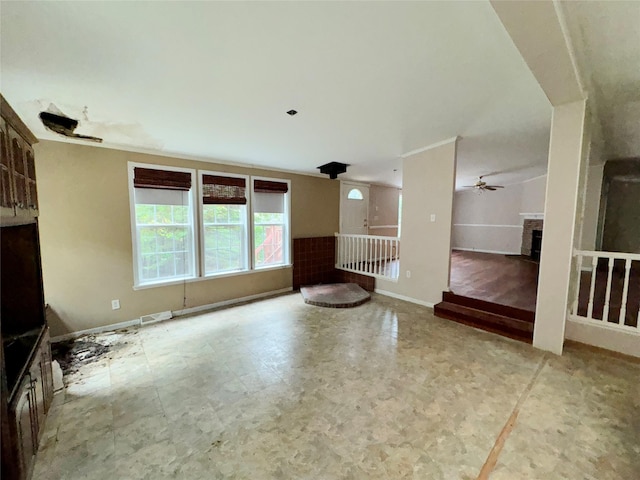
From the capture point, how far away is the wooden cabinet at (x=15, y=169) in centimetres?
136

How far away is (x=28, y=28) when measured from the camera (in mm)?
1443

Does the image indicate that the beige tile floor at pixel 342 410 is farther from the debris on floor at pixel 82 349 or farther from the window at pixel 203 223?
the window at pixel 203 223

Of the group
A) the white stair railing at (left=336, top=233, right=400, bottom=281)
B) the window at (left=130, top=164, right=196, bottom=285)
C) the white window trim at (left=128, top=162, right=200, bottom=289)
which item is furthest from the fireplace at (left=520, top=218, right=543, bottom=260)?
the window at (left=130, top=164, right=196, bottom=285)

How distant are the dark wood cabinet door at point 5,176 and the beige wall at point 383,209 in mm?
6408

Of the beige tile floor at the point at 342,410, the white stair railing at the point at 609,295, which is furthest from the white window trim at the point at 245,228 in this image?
the white stair railing at the point at 609,295

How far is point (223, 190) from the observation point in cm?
421

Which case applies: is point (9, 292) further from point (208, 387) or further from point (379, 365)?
point (379, 365)

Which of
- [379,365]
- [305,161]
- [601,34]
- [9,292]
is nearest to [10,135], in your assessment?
[9,292]

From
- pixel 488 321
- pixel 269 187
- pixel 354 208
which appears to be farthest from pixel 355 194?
pixel 488 321

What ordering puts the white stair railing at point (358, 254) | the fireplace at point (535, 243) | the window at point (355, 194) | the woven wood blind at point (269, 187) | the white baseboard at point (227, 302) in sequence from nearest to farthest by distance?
the white baseboard at point (227, 302), the woven wood blind at point (269, 187), the white stair railing at point (358, 254), the window at point (355, 194), the fireplace at point (535, 243)

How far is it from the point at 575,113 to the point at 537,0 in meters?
1.81

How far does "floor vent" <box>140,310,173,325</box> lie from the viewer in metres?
3.56

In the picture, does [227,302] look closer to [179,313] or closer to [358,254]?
[179,313]

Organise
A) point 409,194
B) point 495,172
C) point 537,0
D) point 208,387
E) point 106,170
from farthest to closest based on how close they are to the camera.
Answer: point 495,172, point 409,194, point 106,170, point 208,387, point 537,0
